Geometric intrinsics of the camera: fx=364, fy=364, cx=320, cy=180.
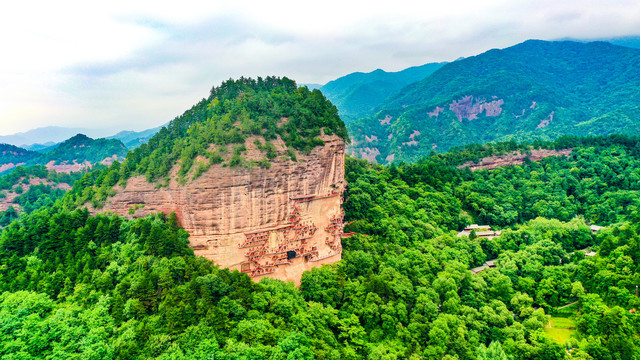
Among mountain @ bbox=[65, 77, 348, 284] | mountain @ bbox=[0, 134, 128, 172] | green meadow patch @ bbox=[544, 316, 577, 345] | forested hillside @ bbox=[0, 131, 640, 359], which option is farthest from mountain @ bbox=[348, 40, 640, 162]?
green meadow patch @ bbox=[544, 316, 577, 345]

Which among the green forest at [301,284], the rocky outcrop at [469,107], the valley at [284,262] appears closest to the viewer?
the green forest at [301,284]

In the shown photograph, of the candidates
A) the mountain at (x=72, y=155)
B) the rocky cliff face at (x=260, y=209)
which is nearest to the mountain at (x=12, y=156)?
the mountain at (x=72, y=155)

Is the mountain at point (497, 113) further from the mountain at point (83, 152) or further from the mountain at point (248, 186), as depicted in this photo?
the mountain at point (248, 186)

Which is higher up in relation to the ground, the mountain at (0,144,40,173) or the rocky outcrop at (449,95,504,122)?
the rocky outcrop at (449,95,504,122)

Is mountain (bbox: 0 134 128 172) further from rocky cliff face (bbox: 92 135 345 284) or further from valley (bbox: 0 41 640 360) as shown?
rocky cliff face (bbox: 92 135 345 284)

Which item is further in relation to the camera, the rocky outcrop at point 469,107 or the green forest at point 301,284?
the rocky outcrop at point 469,107

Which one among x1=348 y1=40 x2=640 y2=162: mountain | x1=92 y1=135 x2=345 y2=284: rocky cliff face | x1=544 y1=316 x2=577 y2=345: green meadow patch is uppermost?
x1=348 y1=40 x2=640 y2=162: mountain

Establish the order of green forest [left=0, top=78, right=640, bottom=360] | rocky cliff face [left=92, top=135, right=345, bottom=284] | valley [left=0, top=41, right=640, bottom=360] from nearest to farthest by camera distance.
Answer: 1. green forest [left=0, top=78, right=640, bottom=360]
2. valley [left=0, top=41, right=640, bottom=360]
3. rocky cliff face [left=92, top=135, right=345, bottom=284]

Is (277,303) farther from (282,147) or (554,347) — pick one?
(554,347)
